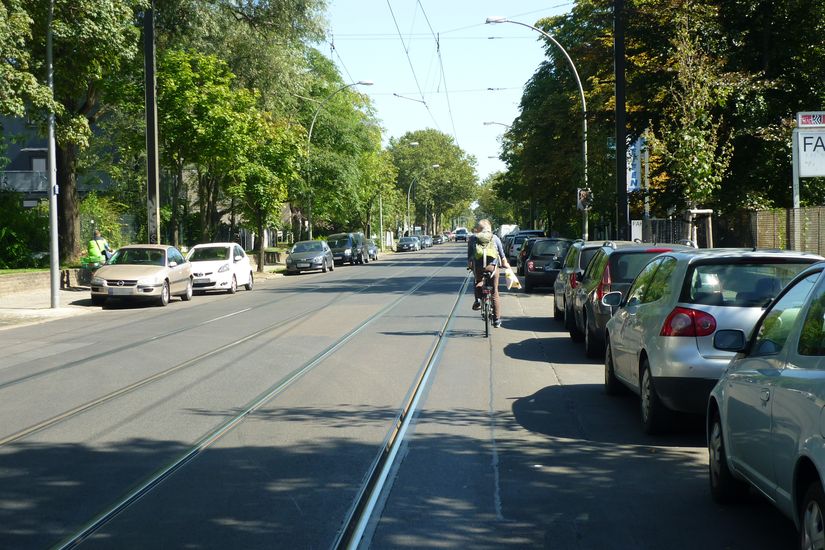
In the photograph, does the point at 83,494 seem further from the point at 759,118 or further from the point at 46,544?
the point at 759,118

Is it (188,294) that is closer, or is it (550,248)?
(188,294)

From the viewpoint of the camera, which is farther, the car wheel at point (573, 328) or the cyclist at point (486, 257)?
the cyclist at point (486, 257)

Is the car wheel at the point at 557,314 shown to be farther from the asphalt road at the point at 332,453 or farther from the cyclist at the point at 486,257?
the asphalt road at the point at 332,453

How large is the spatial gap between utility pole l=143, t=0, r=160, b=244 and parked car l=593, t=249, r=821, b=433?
22790 millimetres

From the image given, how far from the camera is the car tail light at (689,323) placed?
7957 millimetres

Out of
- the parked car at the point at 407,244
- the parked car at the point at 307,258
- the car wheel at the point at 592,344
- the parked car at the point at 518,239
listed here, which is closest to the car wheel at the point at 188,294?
the car wheel at the point at 592,344

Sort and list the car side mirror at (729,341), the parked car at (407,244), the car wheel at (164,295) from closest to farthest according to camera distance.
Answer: the car side mirror at (729,341)
the car wheel at (164,295)
the parked car at (407,244)

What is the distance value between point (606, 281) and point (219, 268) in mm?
18383

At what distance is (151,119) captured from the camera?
29.0m

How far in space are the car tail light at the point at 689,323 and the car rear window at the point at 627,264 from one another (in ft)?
17.5

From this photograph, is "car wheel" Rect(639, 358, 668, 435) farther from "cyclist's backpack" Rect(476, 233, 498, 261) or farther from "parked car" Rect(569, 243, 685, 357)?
"cyclist's backpack" Rect(476, 233, 498, 261)

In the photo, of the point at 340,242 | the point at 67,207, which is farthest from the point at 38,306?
the point at 340,242

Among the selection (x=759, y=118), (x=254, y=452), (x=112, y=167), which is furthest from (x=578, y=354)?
(x=112, y=167)

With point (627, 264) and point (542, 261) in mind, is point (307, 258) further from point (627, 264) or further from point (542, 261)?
point (627, 264)
